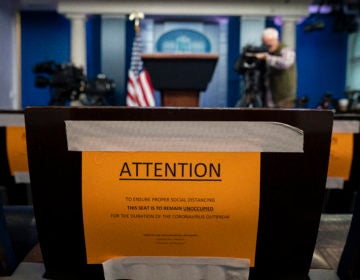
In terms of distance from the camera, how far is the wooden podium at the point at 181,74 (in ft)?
7.59

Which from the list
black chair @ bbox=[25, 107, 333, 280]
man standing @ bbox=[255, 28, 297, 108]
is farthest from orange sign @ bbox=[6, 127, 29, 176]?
man standing @ bbox=[255, 28, 297, 108]

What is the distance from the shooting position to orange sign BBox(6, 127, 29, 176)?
1.09 m

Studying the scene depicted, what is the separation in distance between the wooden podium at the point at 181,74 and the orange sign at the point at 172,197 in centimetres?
177

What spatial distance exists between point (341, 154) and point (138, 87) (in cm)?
486

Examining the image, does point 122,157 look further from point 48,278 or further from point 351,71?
point 351,71

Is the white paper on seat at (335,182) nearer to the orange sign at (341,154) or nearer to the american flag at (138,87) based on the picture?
the orange sign at (341,154)

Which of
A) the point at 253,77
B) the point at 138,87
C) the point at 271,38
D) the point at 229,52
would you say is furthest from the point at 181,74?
the point at 229,52

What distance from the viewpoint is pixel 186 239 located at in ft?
1.84

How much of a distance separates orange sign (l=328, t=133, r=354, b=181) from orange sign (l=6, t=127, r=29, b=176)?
2.58 feet

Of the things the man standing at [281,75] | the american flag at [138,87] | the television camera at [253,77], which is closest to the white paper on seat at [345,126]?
the man standing at [281,75]

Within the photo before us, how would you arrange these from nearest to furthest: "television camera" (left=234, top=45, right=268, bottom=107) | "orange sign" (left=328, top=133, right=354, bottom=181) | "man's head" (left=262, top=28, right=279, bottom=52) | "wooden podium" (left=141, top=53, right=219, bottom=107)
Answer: "orange sign" (left=328, top=133, right=354, bottom=181) → "wooden podium" (left=141, top=53, right=219, bottom=107) → "television camera" (left=234, top=45, right=268, bottom=107) → "man's head" (left=262, top=28, right=279, bottom=52)

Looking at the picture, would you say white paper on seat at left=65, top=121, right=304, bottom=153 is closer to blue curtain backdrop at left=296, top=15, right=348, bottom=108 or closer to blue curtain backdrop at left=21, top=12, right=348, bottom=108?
blue curtain backdrop at left=21, top=12, right=348, bottom=108

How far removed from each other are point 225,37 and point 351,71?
2.75 m

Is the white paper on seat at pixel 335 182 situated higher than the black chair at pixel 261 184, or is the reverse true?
the black chair at pixel 261 184
